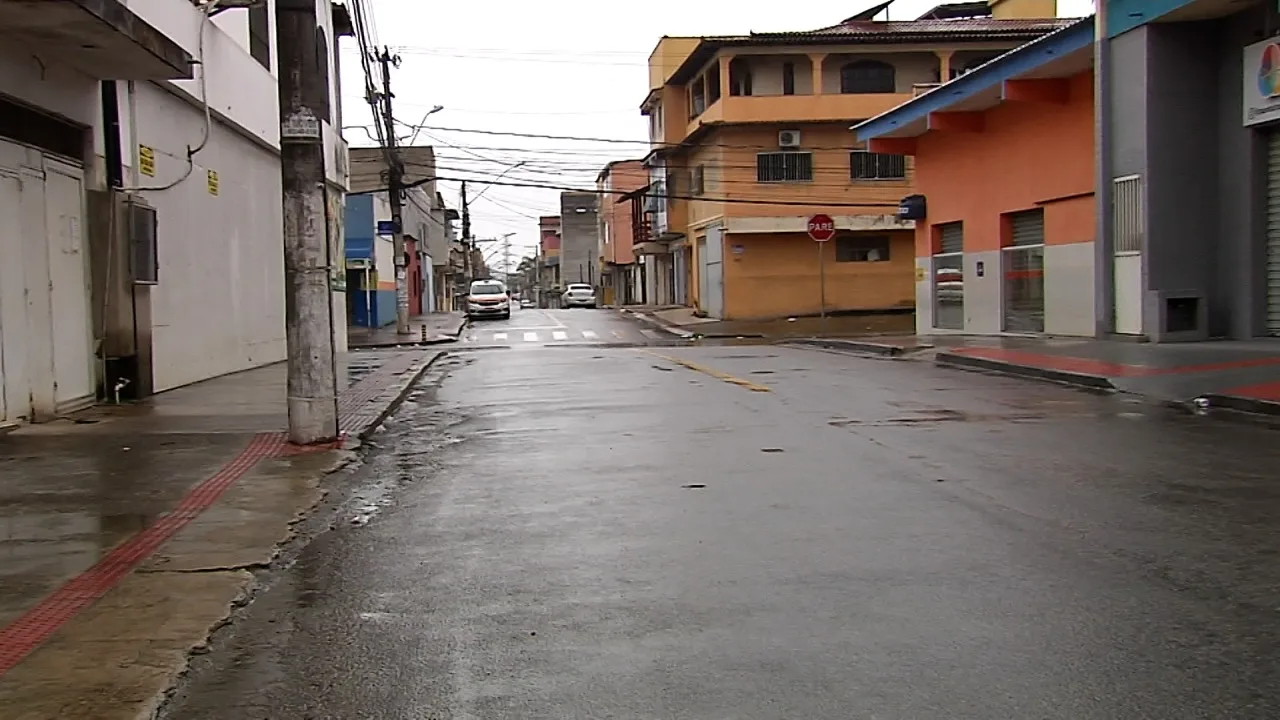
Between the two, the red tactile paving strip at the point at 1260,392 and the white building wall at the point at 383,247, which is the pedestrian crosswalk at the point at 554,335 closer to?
the white building wall at the point at 383,247

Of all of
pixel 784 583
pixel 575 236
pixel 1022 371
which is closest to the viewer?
pixel 784 583

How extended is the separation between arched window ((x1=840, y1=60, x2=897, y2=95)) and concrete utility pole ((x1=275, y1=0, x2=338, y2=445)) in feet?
119

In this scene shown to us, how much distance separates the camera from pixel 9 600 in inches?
235

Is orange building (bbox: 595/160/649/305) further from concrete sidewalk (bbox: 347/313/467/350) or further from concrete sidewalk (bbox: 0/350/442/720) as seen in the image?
concrete sidewalk (bbox: 0/350/442/720)

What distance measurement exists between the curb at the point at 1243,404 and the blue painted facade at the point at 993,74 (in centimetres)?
1082

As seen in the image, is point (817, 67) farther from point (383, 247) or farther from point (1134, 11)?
point (1134, 11)

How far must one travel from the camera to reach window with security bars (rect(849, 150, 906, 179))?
150 feet

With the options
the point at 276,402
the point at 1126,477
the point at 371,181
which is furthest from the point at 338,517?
the point at 371,181

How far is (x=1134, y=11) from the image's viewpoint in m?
20.5

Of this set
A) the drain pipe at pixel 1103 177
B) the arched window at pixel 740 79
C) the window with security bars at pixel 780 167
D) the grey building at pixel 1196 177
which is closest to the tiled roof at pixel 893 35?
the arched window at pixel 740 79

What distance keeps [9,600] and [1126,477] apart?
7212mm

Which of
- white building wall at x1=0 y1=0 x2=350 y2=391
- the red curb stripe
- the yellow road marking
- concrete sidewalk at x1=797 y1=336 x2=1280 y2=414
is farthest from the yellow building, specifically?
the red curb stripe

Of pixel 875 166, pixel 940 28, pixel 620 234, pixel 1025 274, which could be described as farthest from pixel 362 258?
pixel 620 234

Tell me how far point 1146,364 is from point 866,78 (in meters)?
30.1
